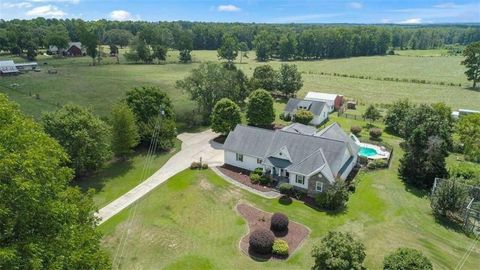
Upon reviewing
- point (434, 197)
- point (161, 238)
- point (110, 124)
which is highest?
point (110, 124)

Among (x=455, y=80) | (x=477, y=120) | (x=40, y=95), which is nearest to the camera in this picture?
(x=477, y=120)

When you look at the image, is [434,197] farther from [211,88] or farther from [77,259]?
[211,88]

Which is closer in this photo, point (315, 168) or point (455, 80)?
point (315, 168)

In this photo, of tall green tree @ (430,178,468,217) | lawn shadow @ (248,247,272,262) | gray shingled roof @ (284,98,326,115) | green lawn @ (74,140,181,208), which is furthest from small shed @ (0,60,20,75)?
tall green tree @ (430,178,468,217)

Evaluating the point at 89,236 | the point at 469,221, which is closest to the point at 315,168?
the point at 469,221

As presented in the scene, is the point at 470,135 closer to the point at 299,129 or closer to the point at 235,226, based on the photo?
the point at 299,129

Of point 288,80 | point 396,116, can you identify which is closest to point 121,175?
point 396,116

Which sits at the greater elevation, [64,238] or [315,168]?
[64,238]
